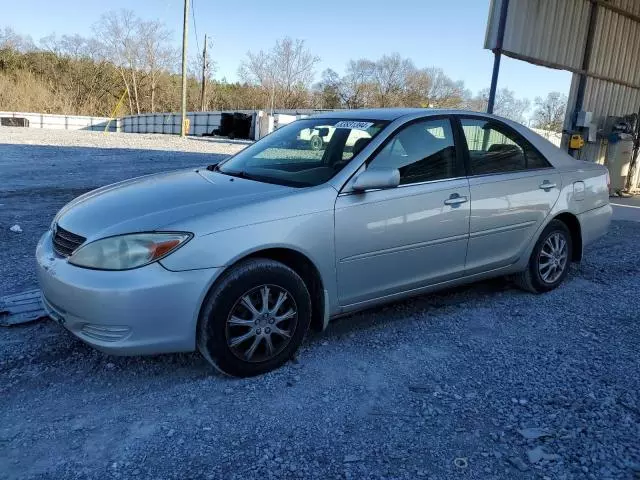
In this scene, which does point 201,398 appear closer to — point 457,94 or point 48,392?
point 48,392

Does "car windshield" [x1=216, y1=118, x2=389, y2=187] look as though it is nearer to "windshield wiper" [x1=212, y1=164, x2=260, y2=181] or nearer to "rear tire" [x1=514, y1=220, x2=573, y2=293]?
"windshield wiper" [x1=212, y1=164, x2=260, y2=181]

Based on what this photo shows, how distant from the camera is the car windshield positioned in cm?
358

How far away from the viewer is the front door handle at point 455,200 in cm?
384

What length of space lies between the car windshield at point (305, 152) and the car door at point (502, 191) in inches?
36.3

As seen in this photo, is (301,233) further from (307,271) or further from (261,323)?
(261,323)

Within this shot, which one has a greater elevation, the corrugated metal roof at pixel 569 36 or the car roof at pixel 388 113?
the corrugated metal roof at pixel 569 36

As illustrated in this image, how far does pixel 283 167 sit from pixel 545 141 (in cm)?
247

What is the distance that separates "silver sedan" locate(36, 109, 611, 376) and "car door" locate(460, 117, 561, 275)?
0.04ft

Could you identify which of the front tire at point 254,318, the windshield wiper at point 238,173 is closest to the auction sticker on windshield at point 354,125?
the windshield wiper at point 238,173

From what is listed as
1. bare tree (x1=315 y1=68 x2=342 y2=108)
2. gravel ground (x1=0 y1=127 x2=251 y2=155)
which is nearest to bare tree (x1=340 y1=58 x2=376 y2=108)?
bare tree (x1=315 y1=68 x2=342 y2=108)

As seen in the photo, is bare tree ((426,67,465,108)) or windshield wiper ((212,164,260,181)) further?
bare tree ((426,67,465,108))

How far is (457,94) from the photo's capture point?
2346 inches

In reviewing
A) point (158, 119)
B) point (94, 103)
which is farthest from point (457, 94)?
point (94, 103)

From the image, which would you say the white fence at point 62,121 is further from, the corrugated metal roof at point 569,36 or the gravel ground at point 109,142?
the corrugated metal roof at point 569,36
